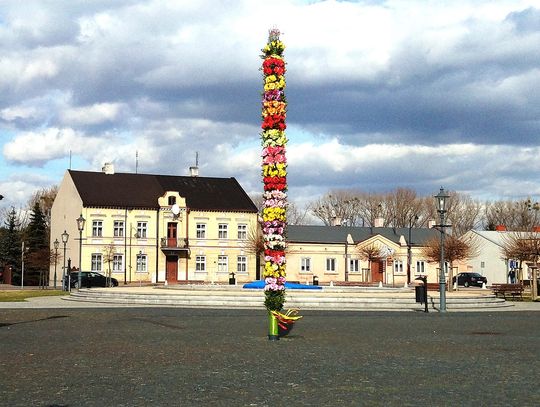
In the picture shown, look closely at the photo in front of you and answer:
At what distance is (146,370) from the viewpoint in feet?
40.6

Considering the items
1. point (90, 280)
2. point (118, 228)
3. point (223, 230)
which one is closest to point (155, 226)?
point (118, 228)

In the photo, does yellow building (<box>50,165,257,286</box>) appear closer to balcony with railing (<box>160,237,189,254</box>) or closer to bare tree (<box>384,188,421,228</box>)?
balcony with railing (<box>160,237,189,254</box>)

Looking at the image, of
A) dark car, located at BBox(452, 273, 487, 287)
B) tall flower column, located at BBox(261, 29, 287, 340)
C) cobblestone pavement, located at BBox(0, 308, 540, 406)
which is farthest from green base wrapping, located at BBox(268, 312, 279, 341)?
dark car, located at BBox(452, 273, 487, 287)

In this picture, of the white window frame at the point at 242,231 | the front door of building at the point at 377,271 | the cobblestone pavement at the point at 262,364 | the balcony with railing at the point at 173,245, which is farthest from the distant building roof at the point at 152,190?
the cobblestone pavement at the point at 262,364

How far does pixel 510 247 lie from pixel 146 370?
42318 mm

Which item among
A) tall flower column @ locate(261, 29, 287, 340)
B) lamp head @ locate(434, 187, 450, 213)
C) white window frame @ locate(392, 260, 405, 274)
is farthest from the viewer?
white window frame @ locate(392, 260, 405, 274)

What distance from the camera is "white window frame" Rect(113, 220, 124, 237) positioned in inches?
2830

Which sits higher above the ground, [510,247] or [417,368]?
[510,247]

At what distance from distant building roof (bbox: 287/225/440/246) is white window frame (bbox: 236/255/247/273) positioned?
190 inches

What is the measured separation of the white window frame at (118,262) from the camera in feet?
234

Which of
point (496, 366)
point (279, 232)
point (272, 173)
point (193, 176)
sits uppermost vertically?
point (193, 176)

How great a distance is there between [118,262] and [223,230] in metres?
10.8

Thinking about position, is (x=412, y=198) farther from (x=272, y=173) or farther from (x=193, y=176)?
(x=272, y=173)

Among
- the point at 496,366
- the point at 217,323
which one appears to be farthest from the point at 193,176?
the point at 496,366
